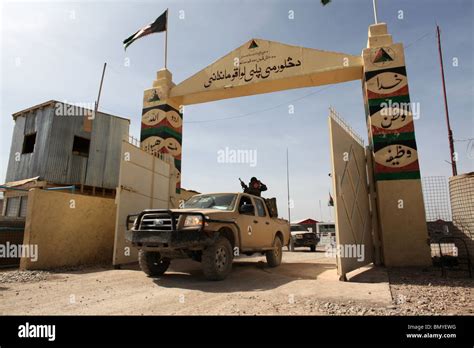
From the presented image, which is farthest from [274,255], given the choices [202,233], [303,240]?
[303,240]

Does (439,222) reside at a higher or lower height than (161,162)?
lower

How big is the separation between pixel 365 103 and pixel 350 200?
4.39m

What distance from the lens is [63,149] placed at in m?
17.8

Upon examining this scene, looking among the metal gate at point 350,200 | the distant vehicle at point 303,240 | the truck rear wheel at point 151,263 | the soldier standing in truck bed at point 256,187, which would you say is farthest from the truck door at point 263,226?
the distant vehicle at point 303,240

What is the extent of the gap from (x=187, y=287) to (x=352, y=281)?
11.6 feet

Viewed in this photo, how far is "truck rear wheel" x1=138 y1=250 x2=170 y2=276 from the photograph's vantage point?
6562 millimetres

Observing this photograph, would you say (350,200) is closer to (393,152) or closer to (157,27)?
(393,152)

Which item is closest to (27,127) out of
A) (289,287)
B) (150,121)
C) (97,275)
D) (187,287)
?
(150,121)

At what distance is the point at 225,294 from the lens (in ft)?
15.7

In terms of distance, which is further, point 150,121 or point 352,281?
point 150,121

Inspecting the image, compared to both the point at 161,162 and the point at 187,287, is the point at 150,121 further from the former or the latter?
the point at 187,287
